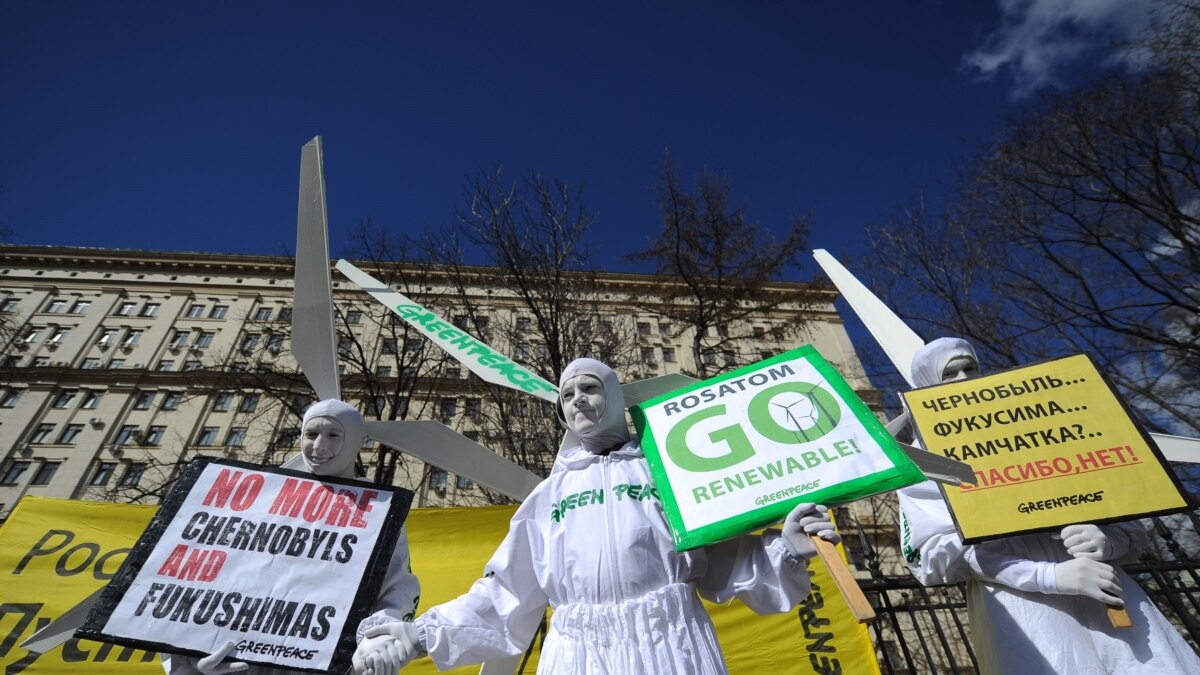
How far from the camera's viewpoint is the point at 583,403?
102 inches

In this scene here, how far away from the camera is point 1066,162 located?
9812mm

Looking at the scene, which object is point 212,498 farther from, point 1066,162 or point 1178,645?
point 1066,162

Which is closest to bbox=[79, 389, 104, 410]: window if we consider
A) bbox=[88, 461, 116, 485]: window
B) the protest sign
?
bbox=[88, 461, 116, 485]: window

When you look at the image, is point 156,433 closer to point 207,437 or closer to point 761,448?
point 207,437

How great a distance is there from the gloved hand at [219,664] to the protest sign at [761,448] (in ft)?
6.33

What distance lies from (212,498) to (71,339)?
40214mm

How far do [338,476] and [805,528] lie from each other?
2.49 m

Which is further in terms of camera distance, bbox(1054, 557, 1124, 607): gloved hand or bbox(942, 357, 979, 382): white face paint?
bbox(942, 357, 979, 382): white face paint

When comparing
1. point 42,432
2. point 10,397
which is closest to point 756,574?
point 42,432

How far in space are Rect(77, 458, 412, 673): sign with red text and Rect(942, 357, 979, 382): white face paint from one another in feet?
10.4

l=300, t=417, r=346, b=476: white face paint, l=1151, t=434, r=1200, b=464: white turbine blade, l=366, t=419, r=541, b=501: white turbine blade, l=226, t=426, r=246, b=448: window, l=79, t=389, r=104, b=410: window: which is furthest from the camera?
l=79, t=389, r=104, b=410: window

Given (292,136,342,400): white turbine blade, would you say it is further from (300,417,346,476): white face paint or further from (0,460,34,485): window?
(0,460,34,485): window

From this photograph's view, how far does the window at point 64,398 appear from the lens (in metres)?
27.1

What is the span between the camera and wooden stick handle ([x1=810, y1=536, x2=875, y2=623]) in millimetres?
1379
